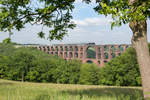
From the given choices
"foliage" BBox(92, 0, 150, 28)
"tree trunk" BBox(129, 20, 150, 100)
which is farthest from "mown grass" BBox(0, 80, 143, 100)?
"foliage" BBox(92, 0, 150, 28)

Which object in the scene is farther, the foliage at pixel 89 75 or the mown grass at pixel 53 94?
the foliage at pixel 89 75

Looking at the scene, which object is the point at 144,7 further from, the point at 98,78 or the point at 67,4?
the point at 98,78

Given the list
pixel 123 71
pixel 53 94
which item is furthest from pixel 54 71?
pixel 53 94

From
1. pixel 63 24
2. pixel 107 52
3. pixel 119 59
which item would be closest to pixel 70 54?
pixel 107 52

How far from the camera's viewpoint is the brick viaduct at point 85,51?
102 metres

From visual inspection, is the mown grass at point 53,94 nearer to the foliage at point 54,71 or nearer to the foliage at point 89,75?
the foliage at point 54,71

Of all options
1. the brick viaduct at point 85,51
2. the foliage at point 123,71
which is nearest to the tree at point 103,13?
the foliage at point 123,71

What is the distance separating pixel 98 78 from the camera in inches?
2621

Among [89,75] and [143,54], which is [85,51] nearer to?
[89,75]

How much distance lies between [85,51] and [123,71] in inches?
2139

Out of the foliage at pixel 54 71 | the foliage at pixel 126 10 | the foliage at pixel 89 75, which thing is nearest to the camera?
the foliage at pixel 126 10

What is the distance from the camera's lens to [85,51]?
110812 millimetres

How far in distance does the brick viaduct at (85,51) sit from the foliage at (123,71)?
40.6 metres

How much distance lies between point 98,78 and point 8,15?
197 ft
